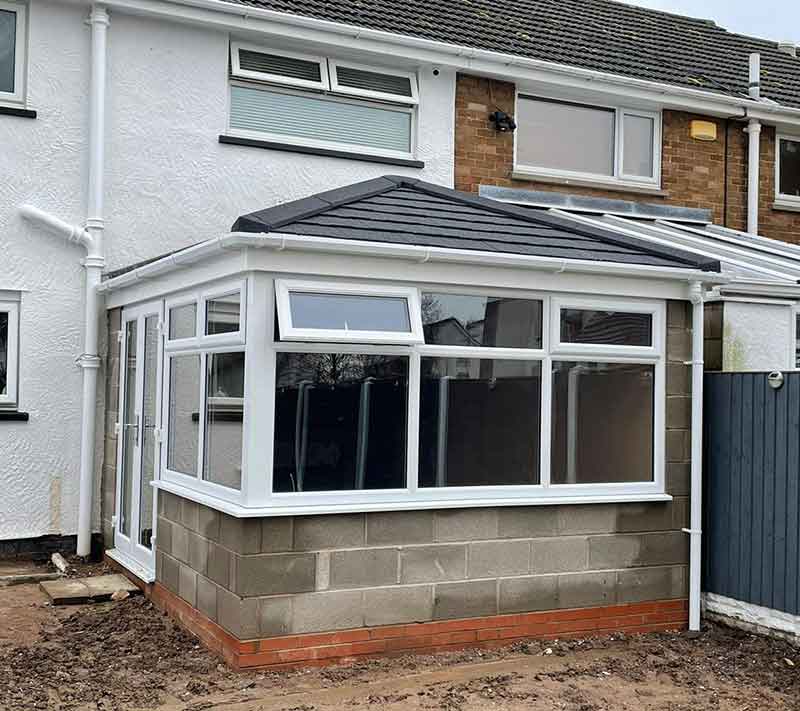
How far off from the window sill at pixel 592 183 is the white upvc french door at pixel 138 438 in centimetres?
481

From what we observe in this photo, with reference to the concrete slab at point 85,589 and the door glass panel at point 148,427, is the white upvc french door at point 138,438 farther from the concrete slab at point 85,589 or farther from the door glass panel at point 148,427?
the concrete slab at point 85,589

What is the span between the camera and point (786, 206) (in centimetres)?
1302

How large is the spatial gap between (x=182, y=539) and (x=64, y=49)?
16.3ft

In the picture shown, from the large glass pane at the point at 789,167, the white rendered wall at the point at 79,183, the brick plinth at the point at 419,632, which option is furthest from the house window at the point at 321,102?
the large glass pane at the point at 789,167

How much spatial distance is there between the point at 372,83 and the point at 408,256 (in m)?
4.93

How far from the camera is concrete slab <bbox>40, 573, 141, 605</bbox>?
25.7 feet

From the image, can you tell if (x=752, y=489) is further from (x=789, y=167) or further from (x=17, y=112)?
(x=789, y=167)

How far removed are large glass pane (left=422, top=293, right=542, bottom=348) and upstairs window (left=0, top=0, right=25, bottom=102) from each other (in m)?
4.96

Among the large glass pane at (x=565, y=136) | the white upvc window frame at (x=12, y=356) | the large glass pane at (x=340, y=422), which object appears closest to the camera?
the large glass pane at (x=340, y=422)

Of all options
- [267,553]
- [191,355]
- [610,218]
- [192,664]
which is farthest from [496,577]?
[610,218]

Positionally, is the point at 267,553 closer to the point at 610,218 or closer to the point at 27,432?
the point at 27,432

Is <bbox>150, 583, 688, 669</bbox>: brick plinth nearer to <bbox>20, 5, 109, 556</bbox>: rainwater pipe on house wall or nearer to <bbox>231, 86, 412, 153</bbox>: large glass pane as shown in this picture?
<bbox>20, 5, 109, 556</bbox>: rainwater pipe on house wall

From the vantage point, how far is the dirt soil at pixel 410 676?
5.75 m

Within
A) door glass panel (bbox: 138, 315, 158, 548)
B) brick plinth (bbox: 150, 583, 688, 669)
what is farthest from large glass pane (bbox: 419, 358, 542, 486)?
door glass panel (bbox: 138, 315, 158, 548)
